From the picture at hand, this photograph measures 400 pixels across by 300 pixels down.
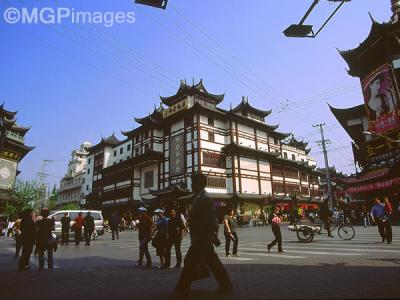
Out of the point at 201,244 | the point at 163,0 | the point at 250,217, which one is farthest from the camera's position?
the point at 250,217

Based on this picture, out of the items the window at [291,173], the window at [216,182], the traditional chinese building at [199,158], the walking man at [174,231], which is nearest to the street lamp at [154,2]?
the walking man at [174,231]

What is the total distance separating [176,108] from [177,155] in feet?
22.4

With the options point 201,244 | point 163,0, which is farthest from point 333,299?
point 163,0

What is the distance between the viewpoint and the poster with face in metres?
22.0

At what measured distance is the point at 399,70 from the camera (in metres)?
22.2

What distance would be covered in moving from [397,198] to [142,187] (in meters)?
31.0

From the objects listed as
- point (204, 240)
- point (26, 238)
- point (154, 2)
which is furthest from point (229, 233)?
point (154, 2)

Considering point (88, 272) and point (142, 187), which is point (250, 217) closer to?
point (142, 187)

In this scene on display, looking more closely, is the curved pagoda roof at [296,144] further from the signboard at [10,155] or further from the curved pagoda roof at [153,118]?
the signboard at [10,155]

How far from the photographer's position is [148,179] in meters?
42.4

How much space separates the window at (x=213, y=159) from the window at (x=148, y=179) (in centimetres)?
975

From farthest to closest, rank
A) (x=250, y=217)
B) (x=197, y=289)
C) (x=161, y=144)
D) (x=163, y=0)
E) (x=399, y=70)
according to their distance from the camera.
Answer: (x=161, y=144) → (x=250, y=217) → (x=399, y=70) → (x=163, y=0) → (x=197, y=289)

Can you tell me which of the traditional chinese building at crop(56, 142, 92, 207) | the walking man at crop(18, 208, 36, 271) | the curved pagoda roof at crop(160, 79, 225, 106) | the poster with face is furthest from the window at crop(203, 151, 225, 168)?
the traditional chinese building at crop(56, 142, 92, 207)

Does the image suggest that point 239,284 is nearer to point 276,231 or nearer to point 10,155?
point 276,231
